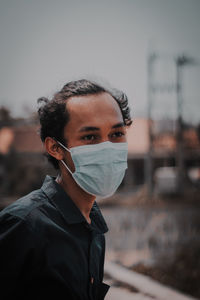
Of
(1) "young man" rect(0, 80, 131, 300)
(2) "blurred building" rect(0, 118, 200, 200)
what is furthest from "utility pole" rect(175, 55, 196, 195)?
(1) "young man" rect(0, 80, 131, 300)

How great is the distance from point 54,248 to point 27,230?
15cm

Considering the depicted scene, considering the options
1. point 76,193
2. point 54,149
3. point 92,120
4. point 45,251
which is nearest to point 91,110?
point 92,120

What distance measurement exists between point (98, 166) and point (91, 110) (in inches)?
13.5

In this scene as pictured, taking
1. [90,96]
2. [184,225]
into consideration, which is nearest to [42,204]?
[90,96]

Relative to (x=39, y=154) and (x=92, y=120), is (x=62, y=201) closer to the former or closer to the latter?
(x=92, y=120)

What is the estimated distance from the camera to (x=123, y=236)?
26.2 ft

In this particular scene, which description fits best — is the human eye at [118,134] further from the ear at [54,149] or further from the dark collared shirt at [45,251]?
the dark collared shirt at [45,251]

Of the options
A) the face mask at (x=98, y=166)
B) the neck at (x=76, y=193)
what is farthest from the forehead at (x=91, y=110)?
the neck at (x=76, y=193)

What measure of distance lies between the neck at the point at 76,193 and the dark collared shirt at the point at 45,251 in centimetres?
11

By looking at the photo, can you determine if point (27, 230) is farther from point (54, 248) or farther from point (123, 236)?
point (123, 236)

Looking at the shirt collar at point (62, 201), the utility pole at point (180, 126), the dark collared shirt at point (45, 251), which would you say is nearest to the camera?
the dark collared shirt at point (45, 251)

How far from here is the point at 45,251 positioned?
1250mm

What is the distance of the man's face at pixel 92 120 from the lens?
4.99 feet

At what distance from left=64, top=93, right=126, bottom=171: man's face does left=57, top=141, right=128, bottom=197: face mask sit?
0.04 m
